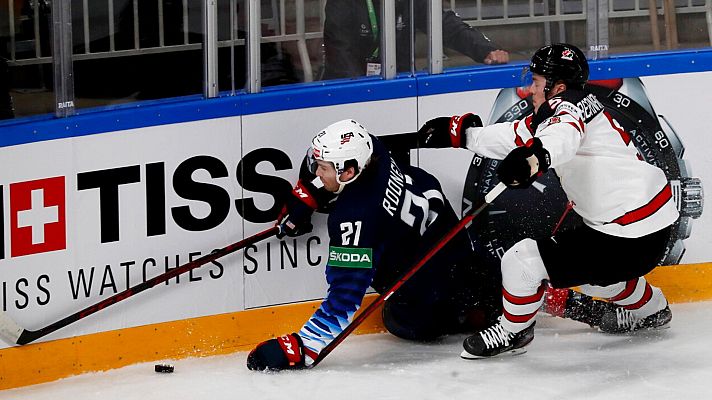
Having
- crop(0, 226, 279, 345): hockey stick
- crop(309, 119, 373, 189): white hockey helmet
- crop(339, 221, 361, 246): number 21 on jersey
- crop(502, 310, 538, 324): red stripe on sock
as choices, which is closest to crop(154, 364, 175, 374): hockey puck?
crop(0, 226, 279, 345): hockey stick

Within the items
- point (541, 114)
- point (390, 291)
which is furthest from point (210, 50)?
point (541, 114)

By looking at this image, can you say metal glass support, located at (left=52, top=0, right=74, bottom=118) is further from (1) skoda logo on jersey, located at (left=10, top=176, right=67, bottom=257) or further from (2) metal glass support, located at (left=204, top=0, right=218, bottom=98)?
(2) metal glass support, located at (left=204, top=0, right=218, bottom=98)

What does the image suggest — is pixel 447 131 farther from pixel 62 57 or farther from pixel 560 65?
pixel 62 57

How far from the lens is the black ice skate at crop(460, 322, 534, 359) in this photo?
431cm

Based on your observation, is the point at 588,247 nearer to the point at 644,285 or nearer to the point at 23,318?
the point at 644,285

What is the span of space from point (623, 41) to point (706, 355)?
3.84 feet

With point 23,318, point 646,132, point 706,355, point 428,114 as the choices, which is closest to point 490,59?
point 428,114

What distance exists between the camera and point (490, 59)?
471 cm

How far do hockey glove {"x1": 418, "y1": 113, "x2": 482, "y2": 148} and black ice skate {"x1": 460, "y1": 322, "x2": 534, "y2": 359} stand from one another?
603 mm

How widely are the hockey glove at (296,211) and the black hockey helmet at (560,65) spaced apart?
832 millimetres

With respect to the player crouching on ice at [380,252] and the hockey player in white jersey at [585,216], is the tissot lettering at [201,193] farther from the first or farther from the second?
the hockey player in white jersey at [585,216]

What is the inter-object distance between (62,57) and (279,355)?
3.64 ft

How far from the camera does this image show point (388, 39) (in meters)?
4.59

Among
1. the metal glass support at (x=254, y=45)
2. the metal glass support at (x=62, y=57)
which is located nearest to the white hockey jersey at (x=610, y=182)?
the metal glass support at (x=254, y=45)
